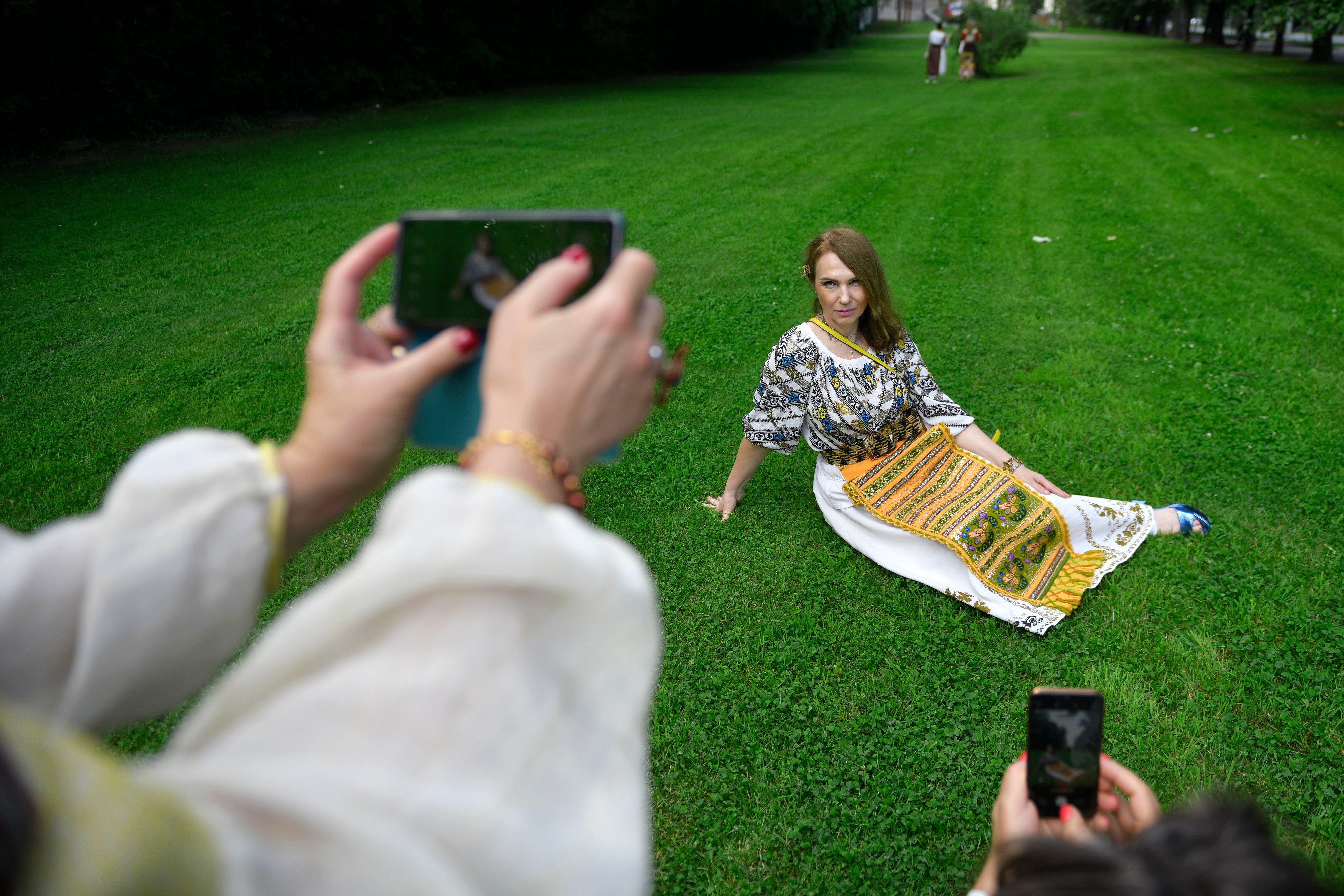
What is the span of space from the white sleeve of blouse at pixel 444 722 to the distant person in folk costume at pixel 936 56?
25.7 meters

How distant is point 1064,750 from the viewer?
5.79ft

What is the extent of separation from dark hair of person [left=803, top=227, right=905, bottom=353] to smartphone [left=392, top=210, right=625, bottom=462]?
102 inches

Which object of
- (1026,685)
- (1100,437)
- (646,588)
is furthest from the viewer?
(1100,437)

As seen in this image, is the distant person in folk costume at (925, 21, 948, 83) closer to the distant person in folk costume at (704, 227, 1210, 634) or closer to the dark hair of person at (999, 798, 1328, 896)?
the distant person in folk costume at (704, 227, 1210, 634)

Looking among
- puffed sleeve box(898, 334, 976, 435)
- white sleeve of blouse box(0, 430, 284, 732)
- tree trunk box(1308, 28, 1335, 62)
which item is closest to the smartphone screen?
white sleeve of blouse box(0, 430, 284, 732)

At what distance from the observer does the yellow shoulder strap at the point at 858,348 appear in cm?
374

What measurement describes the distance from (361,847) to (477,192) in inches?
418

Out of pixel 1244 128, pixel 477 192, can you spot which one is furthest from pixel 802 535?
pixel 1244 128

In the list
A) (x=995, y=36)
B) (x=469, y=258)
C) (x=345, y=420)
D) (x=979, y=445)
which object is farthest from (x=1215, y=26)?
(x=345, y=420)

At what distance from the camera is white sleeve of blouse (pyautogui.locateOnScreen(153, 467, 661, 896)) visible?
24.6 inches

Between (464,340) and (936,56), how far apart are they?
26.8 metres

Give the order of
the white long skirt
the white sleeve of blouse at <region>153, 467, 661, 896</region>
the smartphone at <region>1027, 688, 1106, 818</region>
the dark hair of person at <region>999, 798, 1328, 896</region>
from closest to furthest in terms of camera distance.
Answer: the white sleeve of blouse at <region>153, 467, 661, 896</region>, the dark hair of person at <region>999, 798, 1328, 896</region>, the smartphone at <region>1027, 688, 1106, 818</region>, the white long skirt

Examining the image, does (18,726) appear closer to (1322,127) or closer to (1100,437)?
(1100,437)

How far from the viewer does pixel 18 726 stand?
0.61 meters
